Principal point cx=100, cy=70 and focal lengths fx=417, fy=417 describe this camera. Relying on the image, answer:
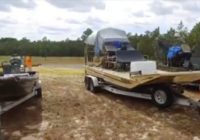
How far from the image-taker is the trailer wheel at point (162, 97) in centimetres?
1018

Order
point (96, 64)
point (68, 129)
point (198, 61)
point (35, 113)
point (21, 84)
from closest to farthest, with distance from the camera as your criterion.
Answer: point (68, 129), point (21, 84), point (35, 113), point (198, 61), point (96, 64)

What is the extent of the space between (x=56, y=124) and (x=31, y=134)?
2.90 feet

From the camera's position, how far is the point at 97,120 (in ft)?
30.8

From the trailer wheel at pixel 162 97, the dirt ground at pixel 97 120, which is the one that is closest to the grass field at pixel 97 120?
the dirt ground at pixel 97 120

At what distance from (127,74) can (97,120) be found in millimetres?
3303

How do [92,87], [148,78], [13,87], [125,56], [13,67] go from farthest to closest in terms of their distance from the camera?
1. [125,56]
2. [92,87]
3. [13,67]
4. [148,78]
5. [13,87]

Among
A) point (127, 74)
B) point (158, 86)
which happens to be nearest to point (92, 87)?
point (127, 74)

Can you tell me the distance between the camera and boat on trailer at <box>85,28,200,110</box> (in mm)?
10047

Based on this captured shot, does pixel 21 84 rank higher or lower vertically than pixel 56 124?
higher

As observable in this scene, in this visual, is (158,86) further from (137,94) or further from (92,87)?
(92,87)

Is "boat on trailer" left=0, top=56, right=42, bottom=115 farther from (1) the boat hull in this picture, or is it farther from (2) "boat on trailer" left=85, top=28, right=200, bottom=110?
(2) "boat on trailer" left=85, top=28, right=200, bottom=110

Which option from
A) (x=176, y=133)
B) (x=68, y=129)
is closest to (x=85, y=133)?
(x=68, y=129)

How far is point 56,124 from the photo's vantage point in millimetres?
9031

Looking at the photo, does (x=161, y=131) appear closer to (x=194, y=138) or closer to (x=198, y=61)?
(x=194, y=138)
